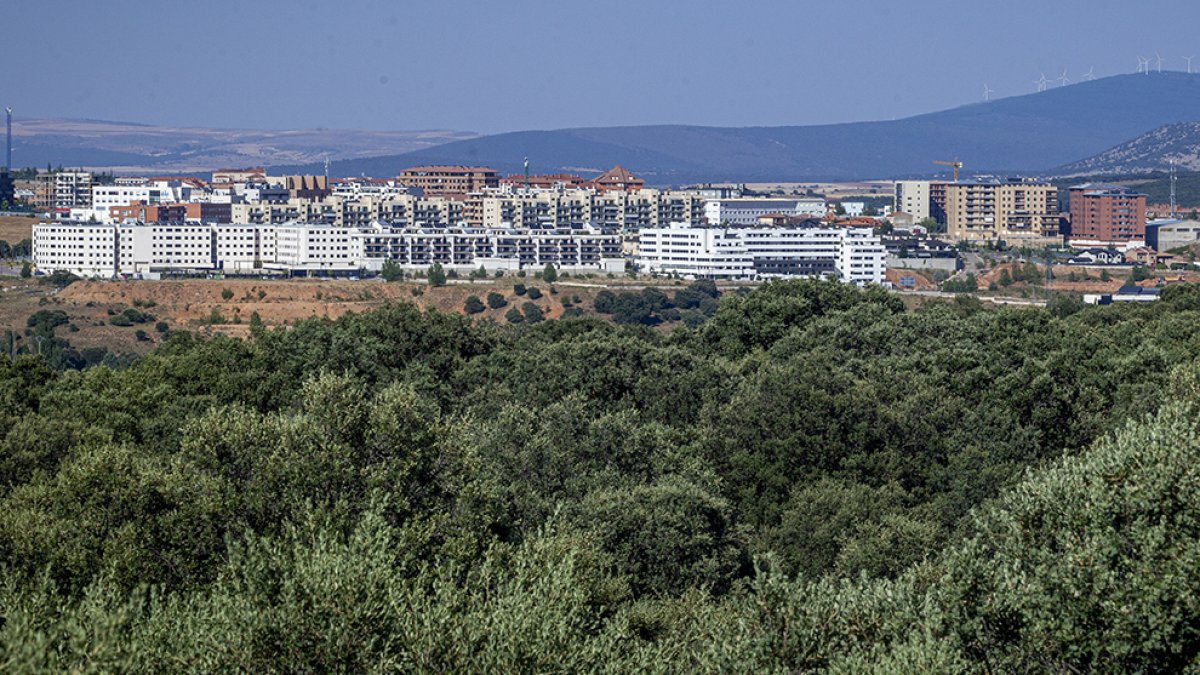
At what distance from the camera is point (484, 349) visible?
147 feet

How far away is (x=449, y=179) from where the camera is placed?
579 ft

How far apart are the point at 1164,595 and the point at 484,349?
32.0m

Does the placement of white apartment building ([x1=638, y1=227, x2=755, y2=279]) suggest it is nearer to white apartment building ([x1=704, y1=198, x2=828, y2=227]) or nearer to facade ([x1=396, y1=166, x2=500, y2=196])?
white apartment building ([x1=704, y1=198, x2=828, y2=227])

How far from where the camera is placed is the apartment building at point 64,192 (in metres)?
156

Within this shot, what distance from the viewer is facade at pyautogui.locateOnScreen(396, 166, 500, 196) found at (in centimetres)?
17525

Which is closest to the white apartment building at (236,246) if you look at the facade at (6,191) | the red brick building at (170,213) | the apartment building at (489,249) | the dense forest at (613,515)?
the apartment building at (489,249)

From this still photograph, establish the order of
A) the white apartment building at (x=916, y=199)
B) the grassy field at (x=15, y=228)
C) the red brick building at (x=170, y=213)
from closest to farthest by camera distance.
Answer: the grassy field at (x=15, y=228) < the red brick building at (x=170, y=213) < the white apartment building at (x=916, y=199)

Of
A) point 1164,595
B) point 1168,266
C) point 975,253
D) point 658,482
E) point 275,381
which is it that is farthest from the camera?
point 975,253

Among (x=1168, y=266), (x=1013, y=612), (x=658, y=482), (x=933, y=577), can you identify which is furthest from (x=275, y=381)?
(x=1168, y=266)

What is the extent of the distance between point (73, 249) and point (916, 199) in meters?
80.8

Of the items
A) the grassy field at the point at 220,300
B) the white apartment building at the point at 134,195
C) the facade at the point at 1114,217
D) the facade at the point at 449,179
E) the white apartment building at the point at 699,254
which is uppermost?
the facade at the point at 449,179

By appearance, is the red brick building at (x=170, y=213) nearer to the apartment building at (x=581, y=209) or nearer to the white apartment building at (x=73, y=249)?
the white apartment building at (x=73, y=249)

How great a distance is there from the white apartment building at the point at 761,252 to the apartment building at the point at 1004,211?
26000 millimetres

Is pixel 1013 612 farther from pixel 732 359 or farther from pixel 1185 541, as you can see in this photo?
pixel 732 359
